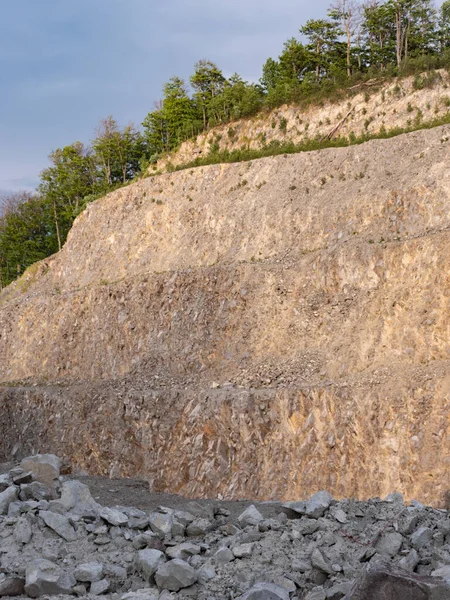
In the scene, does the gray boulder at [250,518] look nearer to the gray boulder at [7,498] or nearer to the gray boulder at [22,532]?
the gray boulder at [22,532]

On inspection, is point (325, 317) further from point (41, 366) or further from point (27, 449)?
point (41, 366)

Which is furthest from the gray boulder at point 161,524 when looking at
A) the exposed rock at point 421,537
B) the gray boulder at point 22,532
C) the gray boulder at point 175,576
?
the exposed rock at point 421,537

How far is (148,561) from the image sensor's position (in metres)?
7.04

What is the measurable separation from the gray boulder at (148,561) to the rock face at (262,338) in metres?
8.98

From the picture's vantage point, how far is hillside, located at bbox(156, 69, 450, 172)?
30.4 meters

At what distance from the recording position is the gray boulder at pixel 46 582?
22.0 ft

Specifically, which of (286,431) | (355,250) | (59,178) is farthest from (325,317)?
(59,178)

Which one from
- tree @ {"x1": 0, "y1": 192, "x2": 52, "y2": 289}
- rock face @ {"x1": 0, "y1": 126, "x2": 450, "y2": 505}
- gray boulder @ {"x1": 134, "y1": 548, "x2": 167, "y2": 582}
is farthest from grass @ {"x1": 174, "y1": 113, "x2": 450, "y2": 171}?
gray boulder @ {"x1": 134, "y1": 548, "x2": 167, "y2": 582}

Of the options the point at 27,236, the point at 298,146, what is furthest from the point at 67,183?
the point at 298,146

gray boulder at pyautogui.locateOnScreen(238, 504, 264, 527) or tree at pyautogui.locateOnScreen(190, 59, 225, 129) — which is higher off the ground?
tree at pyautogui.locateOnScreen(190, 59, 225, 129)

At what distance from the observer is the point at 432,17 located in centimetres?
4756

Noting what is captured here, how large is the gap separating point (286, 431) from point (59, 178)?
40.1m

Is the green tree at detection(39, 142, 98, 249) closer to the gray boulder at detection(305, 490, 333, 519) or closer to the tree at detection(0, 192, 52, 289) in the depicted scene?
the tree at detection(0, 192, 52, 289)

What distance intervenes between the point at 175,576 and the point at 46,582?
1419 mm
